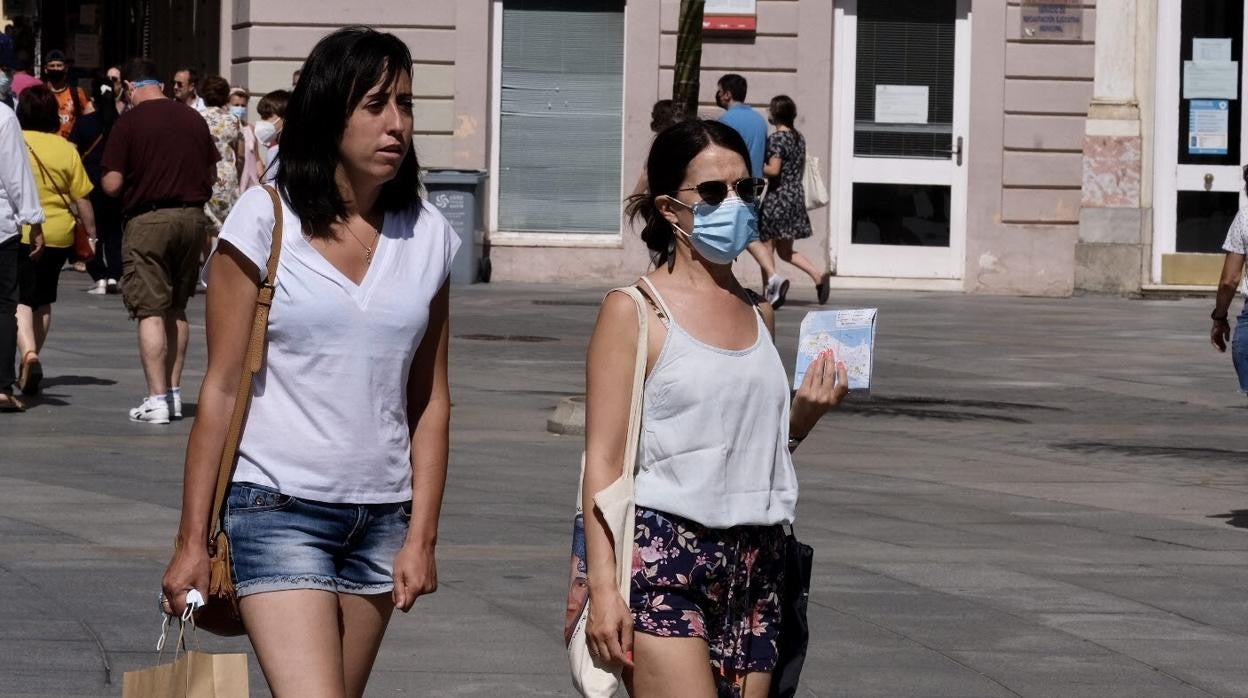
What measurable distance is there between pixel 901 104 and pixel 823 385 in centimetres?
1864

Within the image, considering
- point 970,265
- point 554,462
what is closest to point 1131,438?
point 554,462

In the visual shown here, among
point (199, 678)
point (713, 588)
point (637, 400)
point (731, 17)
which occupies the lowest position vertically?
point (199, 678)

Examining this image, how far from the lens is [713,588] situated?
162 inches

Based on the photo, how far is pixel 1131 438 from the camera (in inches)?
480

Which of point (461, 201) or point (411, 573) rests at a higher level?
point (461, 201)

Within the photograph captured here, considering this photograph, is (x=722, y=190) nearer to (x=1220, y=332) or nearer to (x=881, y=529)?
(x=881, y=529)

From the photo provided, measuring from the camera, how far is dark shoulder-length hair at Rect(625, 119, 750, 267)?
14.3ft

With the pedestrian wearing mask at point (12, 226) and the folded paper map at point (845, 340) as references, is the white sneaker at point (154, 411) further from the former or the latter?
the folded paper map at point (845, 340)

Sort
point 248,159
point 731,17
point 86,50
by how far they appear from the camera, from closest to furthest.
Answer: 1. point 248,159
2. point 731,17
3. point 86,50

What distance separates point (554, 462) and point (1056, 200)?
1285 centimetres

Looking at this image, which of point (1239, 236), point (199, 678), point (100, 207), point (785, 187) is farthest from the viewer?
point (100, 207)

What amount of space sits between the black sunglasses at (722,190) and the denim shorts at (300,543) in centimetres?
88

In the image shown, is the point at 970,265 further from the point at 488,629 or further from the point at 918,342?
the point at 488,629

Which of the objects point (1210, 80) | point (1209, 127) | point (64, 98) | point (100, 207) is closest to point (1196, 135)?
point (1209, 127)
